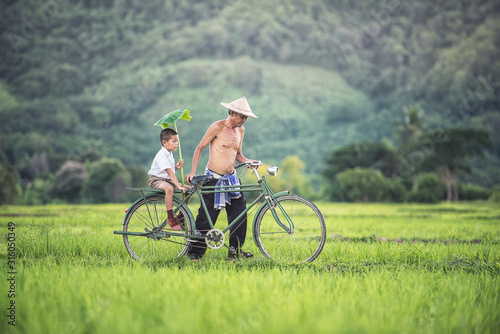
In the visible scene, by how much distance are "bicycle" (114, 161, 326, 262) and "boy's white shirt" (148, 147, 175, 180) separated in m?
0.26

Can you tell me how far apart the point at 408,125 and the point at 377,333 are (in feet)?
213

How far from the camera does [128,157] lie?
418 ft

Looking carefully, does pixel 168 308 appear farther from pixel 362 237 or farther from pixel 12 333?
pixel 362 237

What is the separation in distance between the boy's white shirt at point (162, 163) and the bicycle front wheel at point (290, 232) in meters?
1.39

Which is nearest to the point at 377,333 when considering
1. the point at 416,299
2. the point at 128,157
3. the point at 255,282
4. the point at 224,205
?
the point at 416,299

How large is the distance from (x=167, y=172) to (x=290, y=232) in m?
1.84

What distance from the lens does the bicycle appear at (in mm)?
5582

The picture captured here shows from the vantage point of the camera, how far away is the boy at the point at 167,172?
5617 mm

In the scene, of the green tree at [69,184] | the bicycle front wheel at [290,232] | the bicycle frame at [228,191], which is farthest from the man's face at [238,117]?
the green tree at [69,184]

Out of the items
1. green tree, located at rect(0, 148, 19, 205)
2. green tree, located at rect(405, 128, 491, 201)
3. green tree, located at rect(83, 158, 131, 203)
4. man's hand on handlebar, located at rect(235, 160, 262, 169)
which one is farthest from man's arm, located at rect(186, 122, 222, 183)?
green tree, located at rect(405, 128, 491, 201)

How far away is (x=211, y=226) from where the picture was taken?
19.1 feet

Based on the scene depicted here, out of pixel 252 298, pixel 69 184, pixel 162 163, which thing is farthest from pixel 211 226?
pixel 69 184

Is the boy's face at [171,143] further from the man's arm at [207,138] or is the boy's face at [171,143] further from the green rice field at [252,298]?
the green rice field at [252,298]

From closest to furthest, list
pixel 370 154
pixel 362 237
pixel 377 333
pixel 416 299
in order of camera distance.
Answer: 1. pixel 377 333
2. pixel 416 299
3. pixel 362 237
4. pixel 370 154
